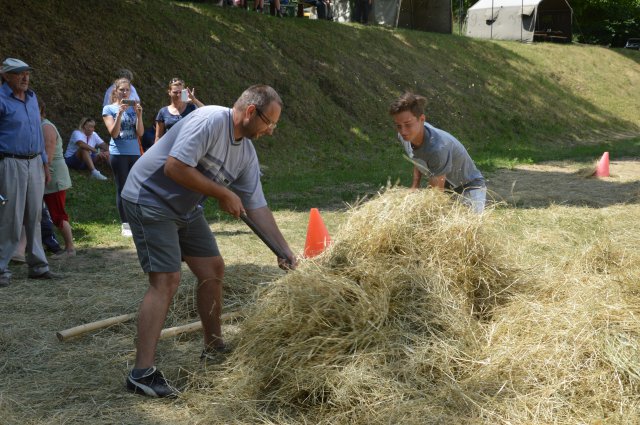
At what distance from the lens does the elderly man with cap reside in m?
6.36

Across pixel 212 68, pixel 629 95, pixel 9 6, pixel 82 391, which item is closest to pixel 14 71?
pixel 82 391

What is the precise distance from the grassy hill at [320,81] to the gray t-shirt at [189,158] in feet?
20.7

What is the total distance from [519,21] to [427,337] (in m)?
31.2

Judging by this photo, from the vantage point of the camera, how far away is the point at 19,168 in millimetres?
6422

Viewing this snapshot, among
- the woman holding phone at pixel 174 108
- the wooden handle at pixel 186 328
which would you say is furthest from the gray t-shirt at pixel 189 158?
the woman holding phone at pixel 174 108

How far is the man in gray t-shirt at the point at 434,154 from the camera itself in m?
5.19

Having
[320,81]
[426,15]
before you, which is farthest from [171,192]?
[426,15]

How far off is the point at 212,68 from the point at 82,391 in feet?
40.2

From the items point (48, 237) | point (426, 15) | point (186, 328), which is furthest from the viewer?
point (426, 15)

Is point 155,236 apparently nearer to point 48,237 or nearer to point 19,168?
point 19,168

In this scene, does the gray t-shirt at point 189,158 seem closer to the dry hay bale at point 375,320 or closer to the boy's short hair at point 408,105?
the dry hay bale at point 375,320

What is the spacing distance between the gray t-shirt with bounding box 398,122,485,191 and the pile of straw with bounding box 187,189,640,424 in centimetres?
70

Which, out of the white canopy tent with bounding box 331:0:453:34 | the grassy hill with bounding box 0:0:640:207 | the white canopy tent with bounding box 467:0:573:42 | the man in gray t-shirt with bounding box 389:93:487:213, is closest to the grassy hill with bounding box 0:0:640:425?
the man in gray t-shirt with bounding box 389:93:487:213

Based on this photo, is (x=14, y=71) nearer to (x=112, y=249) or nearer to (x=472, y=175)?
(x=112, y=249)
